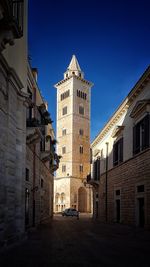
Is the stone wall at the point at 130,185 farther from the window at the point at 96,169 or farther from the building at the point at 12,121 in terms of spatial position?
the building at the point at 12,121

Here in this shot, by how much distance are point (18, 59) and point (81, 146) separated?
223 feet

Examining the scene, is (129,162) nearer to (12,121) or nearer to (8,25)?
(12,121)

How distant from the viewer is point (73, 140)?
80.2m

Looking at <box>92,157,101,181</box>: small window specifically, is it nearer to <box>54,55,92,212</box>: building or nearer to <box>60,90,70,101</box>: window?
<box>54,55,92,212</box>: building

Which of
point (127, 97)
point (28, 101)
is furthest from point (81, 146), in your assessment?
point (28, 101)

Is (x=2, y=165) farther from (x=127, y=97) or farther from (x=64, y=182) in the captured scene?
(x=64, y=182)

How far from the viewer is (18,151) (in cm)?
1379

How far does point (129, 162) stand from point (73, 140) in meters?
57.0

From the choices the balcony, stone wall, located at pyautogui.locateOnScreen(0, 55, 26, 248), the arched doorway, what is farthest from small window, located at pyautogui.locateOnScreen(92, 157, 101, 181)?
the arched doorway

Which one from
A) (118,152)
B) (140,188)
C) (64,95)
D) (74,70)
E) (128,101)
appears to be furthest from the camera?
(74,70)

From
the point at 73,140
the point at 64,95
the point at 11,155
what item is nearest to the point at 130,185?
the point at 11,155

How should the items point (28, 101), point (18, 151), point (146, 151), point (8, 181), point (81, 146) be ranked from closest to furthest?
1. point (8, 181)
2. point (18, 151)
3. point (28, 101)
4. point (146, 151)
5. point (81, 146)

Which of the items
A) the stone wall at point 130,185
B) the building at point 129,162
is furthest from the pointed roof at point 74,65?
the stone wall at point 130,185

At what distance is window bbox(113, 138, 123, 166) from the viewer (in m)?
26.2
